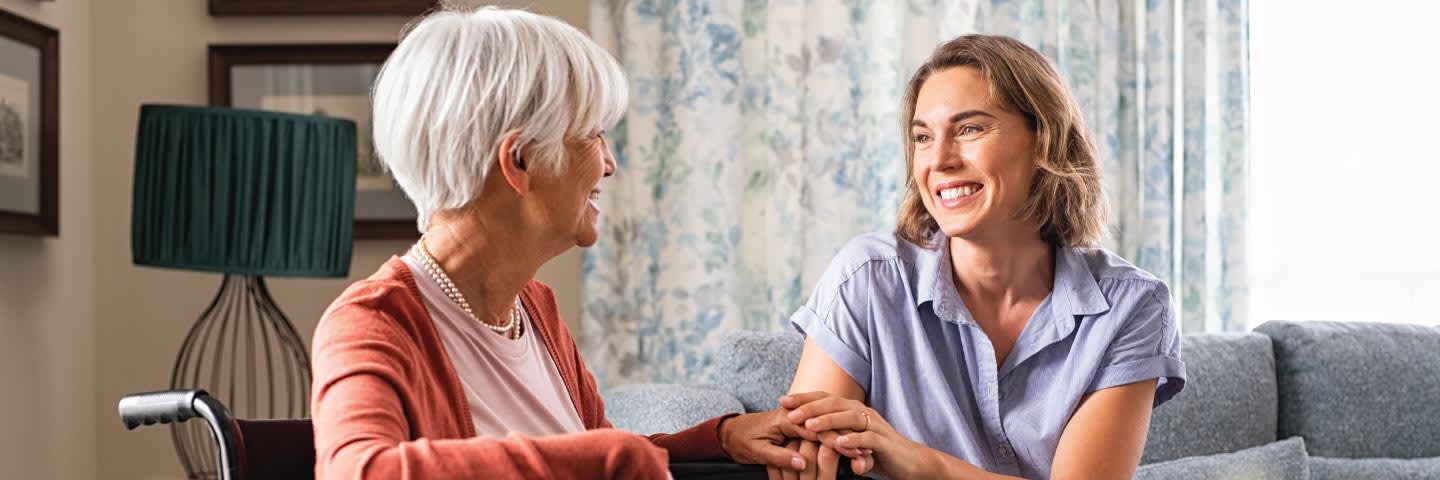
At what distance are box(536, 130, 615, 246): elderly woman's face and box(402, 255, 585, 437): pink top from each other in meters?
0.13

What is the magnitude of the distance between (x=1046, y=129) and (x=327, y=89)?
209 centimetres

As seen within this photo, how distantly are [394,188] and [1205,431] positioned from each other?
2.01 metres

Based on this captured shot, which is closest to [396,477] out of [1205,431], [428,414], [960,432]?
[428,414]

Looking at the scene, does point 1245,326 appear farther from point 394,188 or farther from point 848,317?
point 394,188

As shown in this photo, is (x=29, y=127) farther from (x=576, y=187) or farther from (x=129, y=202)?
(x=576, y=187)

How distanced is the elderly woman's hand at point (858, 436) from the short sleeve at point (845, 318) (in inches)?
10.1

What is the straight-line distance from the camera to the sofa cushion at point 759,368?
2.45 meters

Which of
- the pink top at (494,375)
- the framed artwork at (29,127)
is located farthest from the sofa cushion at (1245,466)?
the framed artwork at (29,127)

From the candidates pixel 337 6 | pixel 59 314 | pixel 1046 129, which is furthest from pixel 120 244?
pixel 1046 129

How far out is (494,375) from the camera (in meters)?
1.23

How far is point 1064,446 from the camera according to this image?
1695mm

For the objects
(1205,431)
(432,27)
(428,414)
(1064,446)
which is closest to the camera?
(428,414)

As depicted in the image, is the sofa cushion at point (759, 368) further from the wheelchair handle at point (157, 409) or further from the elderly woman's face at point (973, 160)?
the wheelchair handle at point (157, 409)

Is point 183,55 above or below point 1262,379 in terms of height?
above
